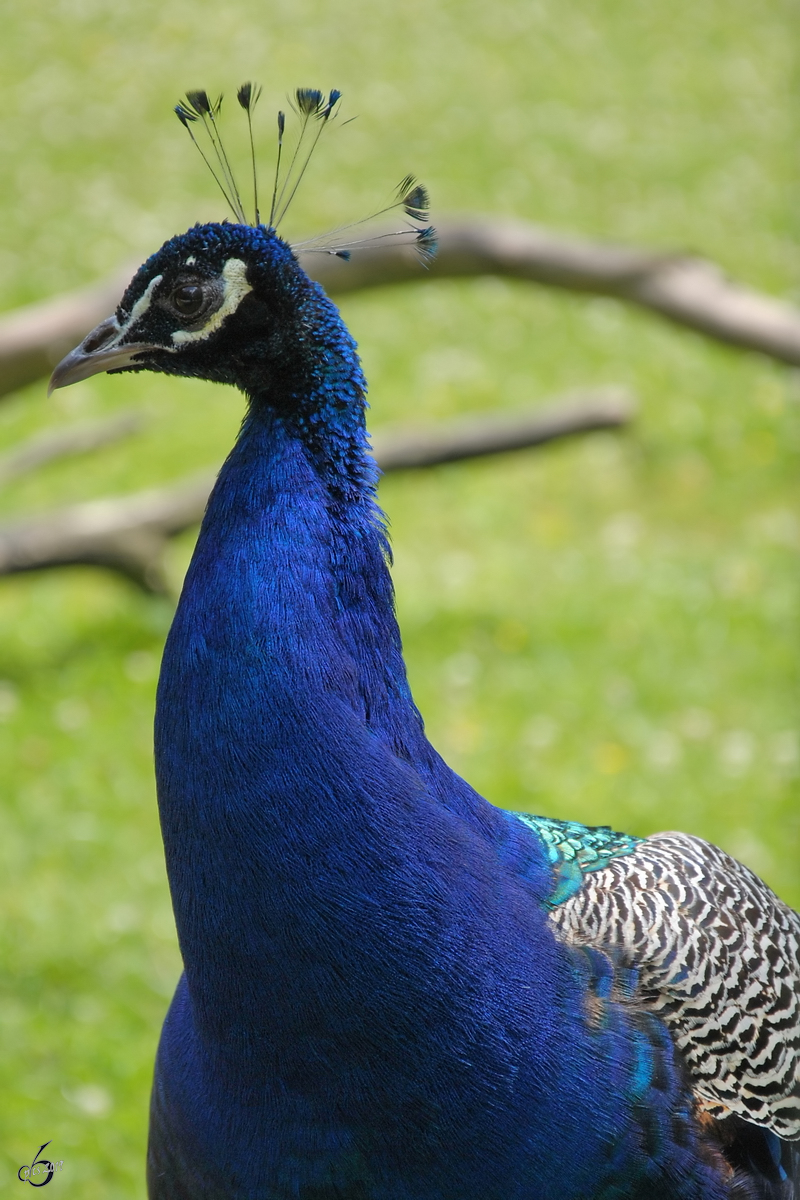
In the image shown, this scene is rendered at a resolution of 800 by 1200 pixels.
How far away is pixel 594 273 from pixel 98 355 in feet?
10.8

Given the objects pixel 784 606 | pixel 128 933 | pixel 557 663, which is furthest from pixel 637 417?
pixel 128 933

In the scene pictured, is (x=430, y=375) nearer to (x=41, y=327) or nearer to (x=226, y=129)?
(x=41, y=327)

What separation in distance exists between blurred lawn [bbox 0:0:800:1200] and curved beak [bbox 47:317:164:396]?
6.20 ft

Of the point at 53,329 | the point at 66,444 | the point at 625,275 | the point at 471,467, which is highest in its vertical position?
the point at 625,275

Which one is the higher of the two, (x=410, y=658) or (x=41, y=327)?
(x=41, y=327)

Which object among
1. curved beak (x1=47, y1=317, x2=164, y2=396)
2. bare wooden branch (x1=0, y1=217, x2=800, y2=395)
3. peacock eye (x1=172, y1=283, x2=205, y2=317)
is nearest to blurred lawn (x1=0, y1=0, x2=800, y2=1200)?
bare wooden branch (x1=0, y1=217, x2=800, y2=395)

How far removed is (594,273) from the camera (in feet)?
15.7

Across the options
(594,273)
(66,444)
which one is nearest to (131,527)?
(66,444)

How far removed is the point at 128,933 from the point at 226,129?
841cm

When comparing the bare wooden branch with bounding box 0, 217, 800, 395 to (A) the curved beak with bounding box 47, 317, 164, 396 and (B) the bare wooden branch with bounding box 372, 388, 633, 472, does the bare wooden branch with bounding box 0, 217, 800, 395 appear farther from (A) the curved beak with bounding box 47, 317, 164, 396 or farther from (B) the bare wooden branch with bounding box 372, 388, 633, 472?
(A) the curved beak with bounding box 47, 317, 164, 396

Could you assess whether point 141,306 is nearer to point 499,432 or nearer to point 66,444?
point 499,432

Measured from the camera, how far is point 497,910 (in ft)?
5.80

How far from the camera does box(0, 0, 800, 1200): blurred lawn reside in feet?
12.3

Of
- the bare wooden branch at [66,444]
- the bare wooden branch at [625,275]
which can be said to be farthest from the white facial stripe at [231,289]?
the bare wooden branch at [66,444]
